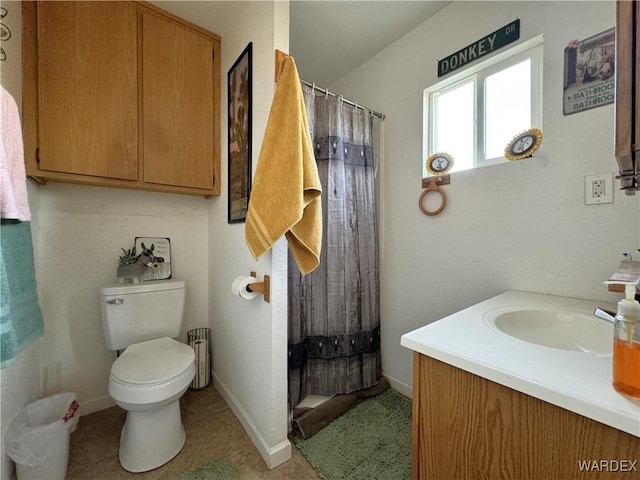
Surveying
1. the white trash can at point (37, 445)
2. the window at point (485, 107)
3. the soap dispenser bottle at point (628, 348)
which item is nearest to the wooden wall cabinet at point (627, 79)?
the soap dispenser bottle at point (628, 348)

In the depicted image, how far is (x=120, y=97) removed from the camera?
136 centimetres

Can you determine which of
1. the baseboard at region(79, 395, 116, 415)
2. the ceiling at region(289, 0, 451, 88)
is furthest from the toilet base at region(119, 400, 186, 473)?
the ceiling at region(289, 0, 451, 88)

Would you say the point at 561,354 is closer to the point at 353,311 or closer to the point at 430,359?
the point at 430,359

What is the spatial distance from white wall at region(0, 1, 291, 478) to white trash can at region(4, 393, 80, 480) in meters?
0.06

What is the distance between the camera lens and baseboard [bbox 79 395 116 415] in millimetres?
1479

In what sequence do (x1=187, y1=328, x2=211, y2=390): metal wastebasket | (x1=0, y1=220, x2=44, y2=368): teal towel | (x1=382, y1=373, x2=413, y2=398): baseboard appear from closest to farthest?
(x1=0, y1=220, x2=44, y2=368): teal towel < (x1=382, y1=373, x2=413, y2=398): baseboard < (x1=187, y1=328, x2=211, y2=390): metal wastebasket

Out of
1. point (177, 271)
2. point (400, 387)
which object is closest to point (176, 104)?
point (177, 271)

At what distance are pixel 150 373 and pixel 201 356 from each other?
2.08 feet

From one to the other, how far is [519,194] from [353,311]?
3.51 ft

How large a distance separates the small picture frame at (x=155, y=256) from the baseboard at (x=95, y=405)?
77 centimetres

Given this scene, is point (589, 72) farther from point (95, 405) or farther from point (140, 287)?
point (95, 405)

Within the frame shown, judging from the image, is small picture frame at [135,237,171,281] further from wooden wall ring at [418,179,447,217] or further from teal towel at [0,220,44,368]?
wooden wall ring at [418,179,447,217]

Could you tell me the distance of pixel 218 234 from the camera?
5.55 ft

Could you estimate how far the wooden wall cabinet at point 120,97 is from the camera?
1188 mm
